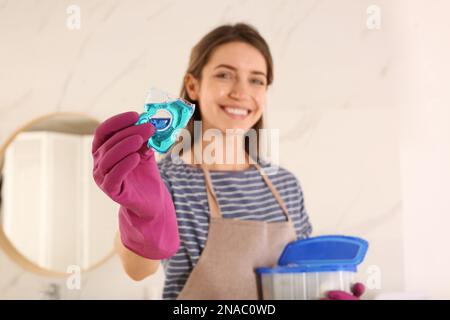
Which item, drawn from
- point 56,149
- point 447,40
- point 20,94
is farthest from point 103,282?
point 447,40

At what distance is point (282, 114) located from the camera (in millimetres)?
1267

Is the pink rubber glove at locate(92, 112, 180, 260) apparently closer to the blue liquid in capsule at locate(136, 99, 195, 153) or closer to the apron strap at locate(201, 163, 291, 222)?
the blue liquid in capsule at locate(136, 99, 195, 153)

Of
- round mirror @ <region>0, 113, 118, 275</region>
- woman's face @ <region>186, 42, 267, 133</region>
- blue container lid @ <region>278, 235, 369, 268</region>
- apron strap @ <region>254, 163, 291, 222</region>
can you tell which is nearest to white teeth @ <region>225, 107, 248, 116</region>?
woman's face @ <region>186, 42, 267, 133</region>

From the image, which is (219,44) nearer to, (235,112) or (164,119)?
(235,112)

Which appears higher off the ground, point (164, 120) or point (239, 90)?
point (239, 90)

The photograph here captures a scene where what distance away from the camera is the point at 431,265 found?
49.5 inches

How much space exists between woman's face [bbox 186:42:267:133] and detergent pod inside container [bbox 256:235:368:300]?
0.26 metres

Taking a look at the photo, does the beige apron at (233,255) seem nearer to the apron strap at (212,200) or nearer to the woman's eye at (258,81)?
the apron strap at (212,200)

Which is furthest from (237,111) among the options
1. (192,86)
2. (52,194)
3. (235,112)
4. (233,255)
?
(52,194)

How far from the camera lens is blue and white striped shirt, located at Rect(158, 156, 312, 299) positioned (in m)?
0.86

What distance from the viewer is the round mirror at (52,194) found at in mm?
1200

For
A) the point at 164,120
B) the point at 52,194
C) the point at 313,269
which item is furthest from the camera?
the point at 52,194

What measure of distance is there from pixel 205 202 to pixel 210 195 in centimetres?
1

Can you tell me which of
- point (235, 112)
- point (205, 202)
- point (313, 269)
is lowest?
point (313, 269)
